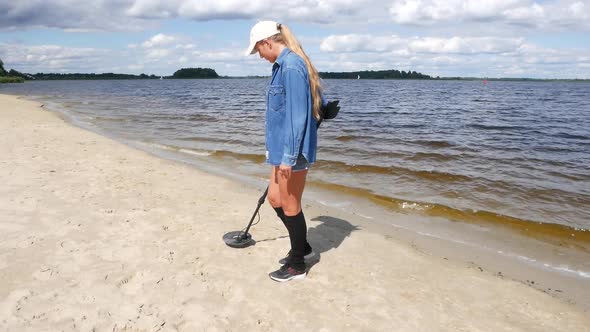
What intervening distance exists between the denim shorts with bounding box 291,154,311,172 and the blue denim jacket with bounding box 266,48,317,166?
53mm

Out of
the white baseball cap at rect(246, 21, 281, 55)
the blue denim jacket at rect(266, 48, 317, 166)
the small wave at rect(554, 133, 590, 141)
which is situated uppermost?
the white baseball cap at rect(246, 21, 281, 55)

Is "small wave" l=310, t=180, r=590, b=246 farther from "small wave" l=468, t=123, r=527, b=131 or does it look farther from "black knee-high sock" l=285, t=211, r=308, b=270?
"small wave" l=468, t=123, r=527, b=131

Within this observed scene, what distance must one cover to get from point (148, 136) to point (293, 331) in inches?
562

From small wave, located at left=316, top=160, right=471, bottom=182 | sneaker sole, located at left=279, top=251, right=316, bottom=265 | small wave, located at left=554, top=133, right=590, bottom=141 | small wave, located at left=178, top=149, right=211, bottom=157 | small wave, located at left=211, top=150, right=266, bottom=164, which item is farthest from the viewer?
small wave, located at left=554, top=133, right=590, bottom=141

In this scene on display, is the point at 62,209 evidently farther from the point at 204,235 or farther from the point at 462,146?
the point at 462,146

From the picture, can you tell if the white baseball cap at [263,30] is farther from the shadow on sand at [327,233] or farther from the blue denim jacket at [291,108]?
the shadow on sand at [327,233]

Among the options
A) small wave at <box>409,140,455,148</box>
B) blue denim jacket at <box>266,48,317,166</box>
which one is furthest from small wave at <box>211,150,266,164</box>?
blue denim jacket at <box>266,48,317,166</box>

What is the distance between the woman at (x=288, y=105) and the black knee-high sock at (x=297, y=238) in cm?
18

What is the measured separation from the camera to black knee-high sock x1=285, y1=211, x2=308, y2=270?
4.31 m

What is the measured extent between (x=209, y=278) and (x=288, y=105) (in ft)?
6.43

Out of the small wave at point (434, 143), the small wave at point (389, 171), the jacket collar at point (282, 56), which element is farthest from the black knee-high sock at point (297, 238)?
the small wave at point (434, 143)

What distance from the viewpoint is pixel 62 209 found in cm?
611

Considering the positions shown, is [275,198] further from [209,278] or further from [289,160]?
[209,278]

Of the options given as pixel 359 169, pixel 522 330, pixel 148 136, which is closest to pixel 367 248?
pixel 522 330
